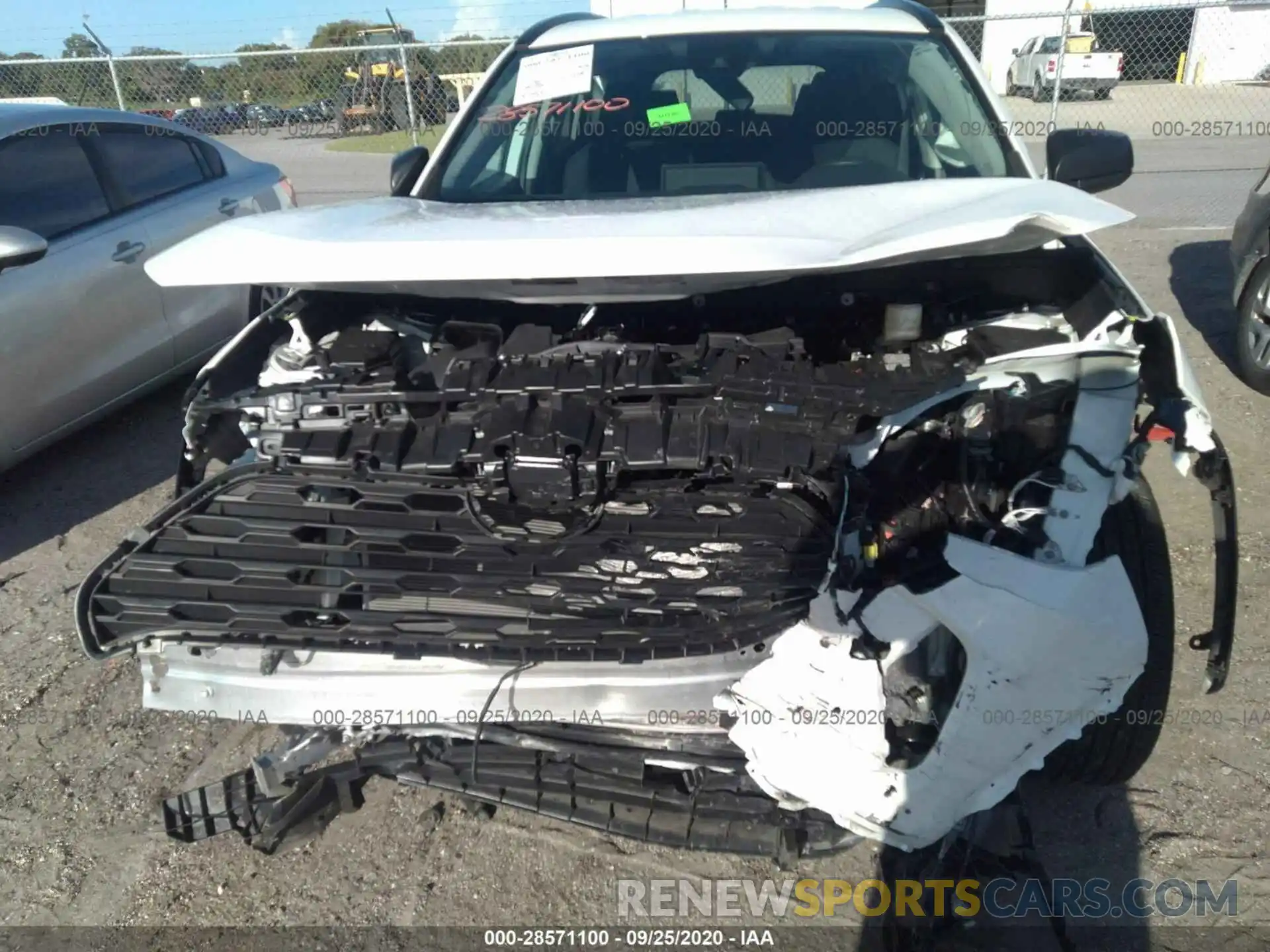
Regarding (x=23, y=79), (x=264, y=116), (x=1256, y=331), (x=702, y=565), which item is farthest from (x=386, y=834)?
(x=264, y=116)

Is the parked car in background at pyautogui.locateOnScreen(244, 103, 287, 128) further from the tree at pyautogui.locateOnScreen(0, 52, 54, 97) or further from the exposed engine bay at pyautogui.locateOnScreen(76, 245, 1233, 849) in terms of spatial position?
the exposed engine bay at pyautogui.locateOnScreen(76, 245, 1233, 849)

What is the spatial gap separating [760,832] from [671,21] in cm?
278

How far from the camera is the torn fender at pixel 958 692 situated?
1.47 metres

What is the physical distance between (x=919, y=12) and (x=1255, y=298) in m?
2.55

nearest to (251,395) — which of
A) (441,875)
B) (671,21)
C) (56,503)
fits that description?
(441,875)

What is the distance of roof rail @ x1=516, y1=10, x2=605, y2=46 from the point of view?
3545 millimetres

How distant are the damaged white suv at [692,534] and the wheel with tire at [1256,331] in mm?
3152

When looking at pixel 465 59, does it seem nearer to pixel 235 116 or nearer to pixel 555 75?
pixel 235 116

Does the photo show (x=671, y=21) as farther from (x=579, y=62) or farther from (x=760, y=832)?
(x=760, y=832)

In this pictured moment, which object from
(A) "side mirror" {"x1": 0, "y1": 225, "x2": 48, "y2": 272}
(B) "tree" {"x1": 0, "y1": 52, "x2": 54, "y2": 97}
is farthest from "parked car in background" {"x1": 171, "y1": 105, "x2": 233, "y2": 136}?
(A) "side mirror" {"x1": 0, "y1": 225, "x2": 48, "y2": 272}

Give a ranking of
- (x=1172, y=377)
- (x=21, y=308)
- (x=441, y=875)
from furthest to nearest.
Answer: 1. (x=21, y=308)
2. (x=441, y=875)
3. (x=1172, y=377)

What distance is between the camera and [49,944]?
203 cm

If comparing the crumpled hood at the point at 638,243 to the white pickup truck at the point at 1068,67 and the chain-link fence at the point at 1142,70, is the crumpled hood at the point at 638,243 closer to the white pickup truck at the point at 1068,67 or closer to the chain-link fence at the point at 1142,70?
the chain-link fence at the point at 1142,70

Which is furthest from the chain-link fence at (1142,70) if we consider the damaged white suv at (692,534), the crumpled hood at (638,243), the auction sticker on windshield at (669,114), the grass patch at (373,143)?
the damaged white suv at (692,534)
